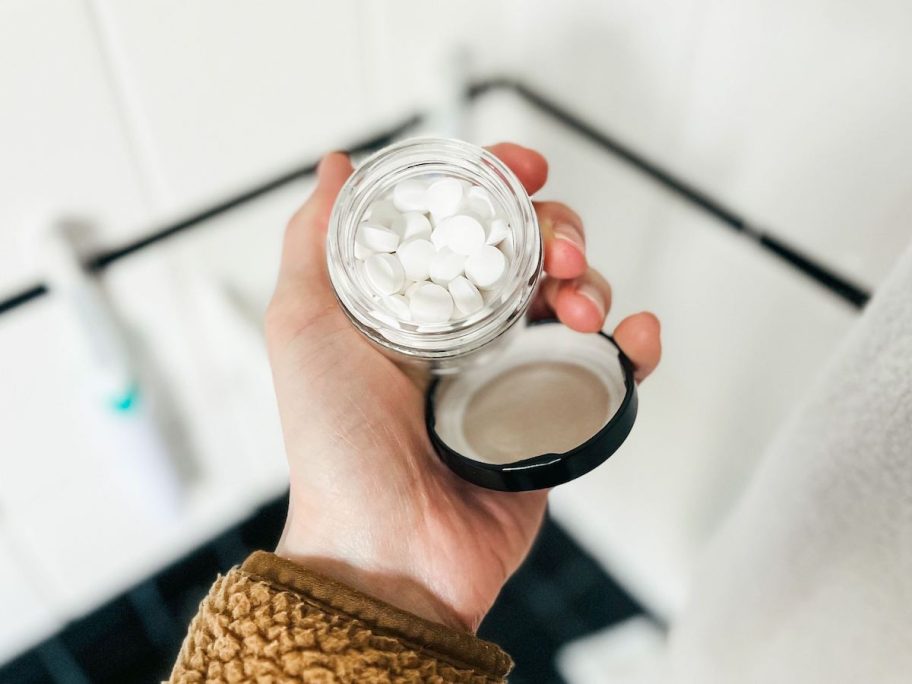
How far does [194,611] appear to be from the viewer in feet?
3.14

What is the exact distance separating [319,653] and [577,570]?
2.26 feet

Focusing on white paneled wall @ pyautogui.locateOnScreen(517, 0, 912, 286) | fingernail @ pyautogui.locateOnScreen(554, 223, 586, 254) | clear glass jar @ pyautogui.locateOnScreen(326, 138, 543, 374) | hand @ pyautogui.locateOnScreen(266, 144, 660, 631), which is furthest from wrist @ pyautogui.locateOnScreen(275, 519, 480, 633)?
white paneled wall @ pyautogui.locateOnScreen(517, 0, 912, 286)

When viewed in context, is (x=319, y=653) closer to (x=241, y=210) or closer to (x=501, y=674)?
(x=501, y=674)

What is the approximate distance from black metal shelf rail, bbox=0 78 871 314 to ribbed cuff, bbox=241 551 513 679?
0.33 meters

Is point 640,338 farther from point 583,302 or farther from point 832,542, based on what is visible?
point 832,542

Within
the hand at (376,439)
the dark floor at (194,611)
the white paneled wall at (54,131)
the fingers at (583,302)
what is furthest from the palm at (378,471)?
the dark floor at (194,611)

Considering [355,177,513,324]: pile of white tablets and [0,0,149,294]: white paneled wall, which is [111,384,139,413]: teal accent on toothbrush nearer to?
[0,0,149,294]: white paneled wall

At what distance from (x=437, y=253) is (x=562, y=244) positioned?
80 mm

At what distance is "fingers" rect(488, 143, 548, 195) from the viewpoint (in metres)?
0.53

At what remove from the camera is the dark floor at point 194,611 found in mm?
926

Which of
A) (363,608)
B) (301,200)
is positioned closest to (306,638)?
(363,608)

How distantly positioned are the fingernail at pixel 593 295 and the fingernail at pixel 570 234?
0.02m

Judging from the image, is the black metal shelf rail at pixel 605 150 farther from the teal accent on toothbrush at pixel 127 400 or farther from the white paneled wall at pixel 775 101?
the teal accent on toothbrush at pixel 127 400

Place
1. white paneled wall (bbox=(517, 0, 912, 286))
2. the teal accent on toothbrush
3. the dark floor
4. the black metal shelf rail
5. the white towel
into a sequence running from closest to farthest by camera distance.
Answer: the white towel, white paneled wall (bbox=(517, 0, 912, 286)), the black metal shelf rail, the teal accent on toothbrush, the dark floor
